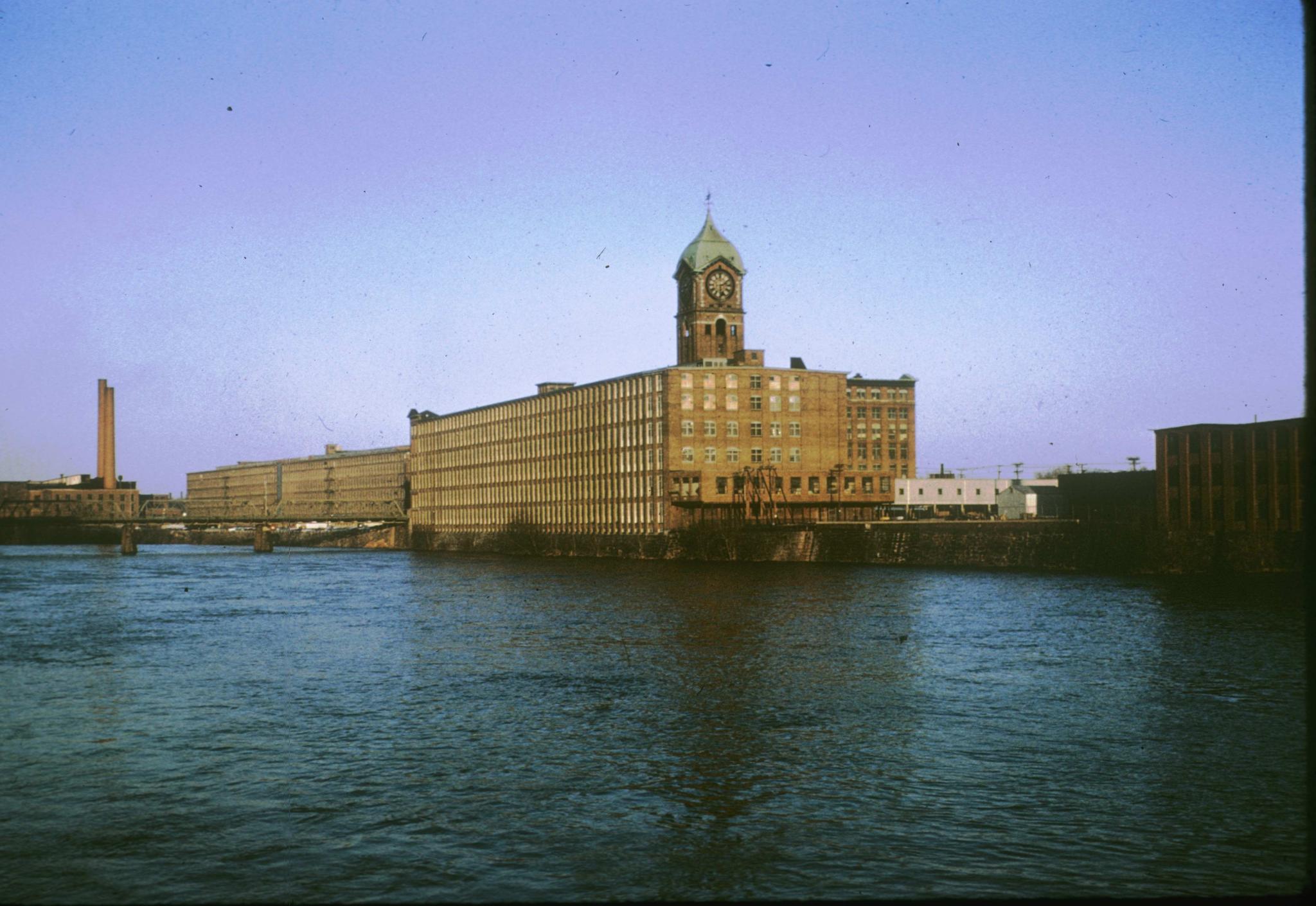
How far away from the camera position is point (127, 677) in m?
31.8

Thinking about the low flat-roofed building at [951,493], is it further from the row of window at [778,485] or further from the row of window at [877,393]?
the row of window at [778,485]

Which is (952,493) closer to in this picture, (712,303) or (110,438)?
(712,303)

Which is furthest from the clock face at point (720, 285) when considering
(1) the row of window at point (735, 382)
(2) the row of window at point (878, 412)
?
(2) the row of window at point (878, 412)

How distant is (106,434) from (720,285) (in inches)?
4173

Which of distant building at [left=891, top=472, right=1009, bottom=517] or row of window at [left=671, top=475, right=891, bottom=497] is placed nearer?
row of window at [left=671, top=475, right=891, bottom=497]

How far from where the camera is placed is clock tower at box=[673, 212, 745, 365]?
444ft

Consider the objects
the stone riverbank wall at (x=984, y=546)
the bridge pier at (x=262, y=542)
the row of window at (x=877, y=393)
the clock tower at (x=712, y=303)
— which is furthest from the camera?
the row of window at (x=877, y=393)

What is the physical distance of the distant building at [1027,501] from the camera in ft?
425

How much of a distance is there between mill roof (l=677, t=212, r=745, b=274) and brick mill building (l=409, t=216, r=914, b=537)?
6.3 inches

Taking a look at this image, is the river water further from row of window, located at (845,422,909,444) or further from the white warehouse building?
row of window, located at (845,422,909,444)

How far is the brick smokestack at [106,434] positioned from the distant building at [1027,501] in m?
131

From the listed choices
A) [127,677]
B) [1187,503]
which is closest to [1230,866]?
[127,677]

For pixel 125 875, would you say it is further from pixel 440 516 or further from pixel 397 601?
pixel 440 516

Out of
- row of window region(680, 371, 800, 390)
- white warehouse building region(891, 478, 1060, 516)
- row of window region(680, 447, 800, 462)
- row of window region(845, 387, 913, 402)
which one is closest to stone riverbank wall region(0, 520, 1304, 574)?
row of window region(680, 447, 800, 462)
